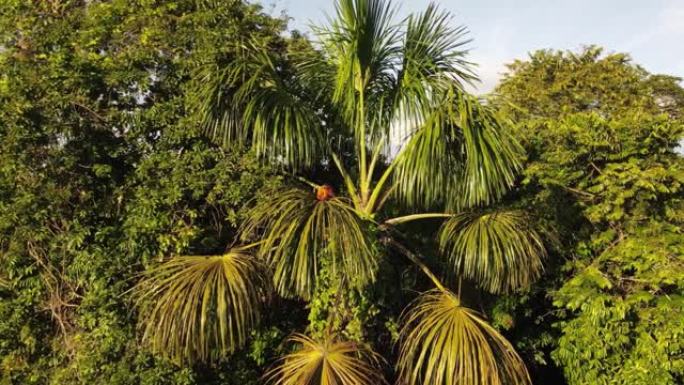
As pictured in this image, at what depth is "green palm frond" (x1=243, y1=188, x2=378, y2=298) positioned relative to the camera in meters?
4.17

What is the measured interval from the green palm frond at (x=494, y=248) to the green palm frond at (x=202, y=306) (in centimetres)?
166

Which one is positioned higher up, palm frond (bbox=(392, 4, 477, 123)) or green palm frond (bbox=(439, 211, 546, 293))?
palm frond (bbox=(392, 4, 477, 123))

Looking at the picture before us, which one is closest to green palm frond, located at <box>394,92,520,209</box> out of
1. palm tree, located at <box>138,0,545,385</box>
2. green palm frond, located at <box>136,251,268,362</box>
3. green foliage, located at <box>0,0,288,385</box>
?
palm tree, located at <box>138,0,545,385</box>

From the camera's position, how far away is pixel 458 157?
188 inches

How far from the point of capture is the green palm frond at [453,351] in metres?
4.30

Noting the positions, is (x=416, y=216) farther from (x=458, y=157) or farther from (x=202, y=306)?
(x=202, y=306)

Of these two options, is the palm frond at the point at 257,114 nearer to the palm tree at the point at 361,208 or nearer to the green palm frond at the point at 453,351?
the palm tree at the point at 361,208

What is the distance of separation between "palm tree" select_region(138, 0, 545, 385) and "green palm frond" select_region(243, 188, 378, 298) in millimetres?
11

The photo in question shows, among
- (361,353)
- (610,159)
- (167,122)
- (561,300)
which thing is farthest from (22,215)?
(610,159)

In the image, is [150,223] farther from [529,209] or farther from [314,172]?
[529,209]

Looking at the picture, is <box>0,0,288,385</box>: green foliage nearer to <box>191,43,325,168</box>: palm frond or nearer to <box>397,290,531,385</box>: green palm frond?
<box>191,43,325,168</box>: palm frond

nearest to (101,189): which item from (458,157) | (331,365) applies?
(331,365)

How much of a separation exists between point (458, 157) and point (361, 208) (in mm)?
975

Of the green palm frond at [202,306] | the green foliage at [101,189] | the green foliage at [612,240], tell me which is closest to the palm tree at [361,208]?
the green palm frond at [202,306]
